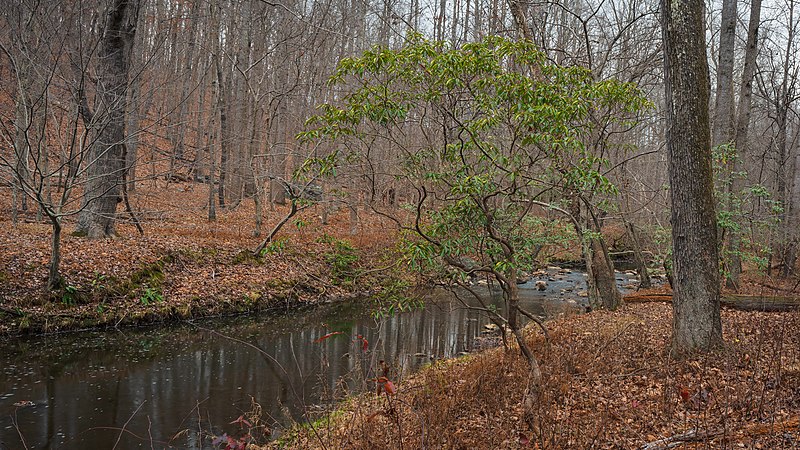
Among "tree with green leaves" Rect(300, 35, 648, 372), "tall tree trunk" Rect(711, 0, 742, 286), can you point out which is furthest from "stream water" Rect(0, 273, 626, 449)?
"tall tree trunk" Rect(711, 0, 742, 286)

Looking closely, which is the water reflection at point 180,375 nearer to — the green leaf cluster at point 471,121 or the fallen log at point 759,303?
the green leaf cluster at point 471,121

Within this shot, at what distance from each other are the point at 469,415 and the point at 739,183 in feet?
37.8

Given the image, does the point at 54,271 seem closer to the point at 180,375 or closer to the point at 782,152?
the point at 180,375

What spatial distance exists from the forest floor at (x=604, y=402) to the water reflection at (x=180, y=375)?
64 cm

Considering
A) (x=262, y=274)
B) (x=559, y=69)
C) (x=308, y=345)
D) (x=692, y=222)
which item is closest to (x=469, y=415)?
(x=692, y=222)

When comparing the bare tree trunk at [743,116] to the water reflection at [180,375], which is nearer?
the water reflection at [180,375]

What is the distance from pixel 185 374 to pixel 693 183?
320 inches

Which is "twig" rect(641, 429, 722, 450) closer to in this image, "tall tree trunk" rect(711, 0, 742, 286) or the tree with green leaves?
the tree with green leaves

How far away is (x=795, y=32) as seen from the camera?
16.8m

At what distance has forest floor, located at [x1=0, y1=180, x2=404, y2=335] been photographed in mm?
10039

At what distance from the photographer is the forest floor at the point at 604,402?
3939 millimetres

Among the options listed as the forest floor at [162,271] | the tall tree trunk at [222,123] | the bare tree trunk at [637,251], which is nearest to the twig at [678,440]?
the forest floor at [162,271]

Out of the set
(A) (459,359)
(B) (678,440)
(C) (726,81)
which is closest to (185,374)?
(A) (459,359)

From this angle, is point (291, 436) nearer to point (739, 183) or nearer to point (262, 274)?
point (262, 274)
